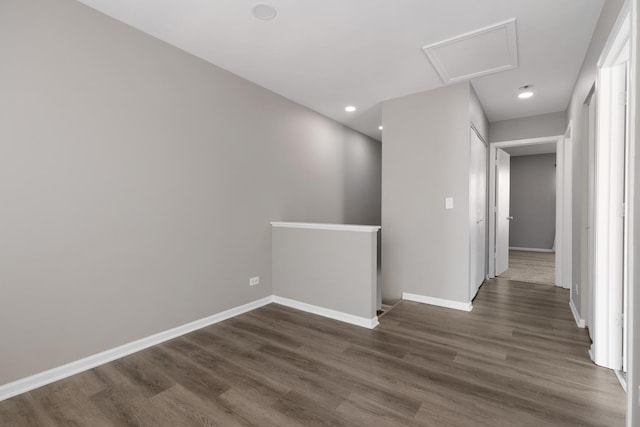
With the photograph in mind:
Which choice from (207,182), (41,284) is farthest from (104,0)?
(41,284)

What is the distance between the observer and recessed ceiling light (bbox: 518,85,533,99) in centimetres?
351

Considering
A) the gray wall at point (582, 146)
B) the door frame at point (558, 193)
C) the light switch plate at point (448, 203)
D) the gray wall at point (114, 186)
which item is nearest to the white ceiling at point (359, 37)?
the gray wall at point (582, 146)

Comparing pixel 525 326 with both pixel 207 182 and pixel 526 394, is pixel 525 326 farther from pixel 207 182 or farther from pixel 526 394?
pixel 207 182

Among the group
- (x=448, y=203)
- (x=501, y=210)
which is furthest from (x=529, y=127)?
(x=448, y=203)

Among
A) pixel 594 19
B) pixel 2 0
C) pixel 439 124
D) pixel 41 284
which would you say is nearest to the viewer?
pixel 2 0

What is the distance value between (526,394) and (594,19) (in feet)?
9.03

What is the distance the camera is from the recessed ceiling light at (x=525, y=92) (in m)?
3.51

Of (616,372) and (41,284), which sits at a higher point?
(41,284)

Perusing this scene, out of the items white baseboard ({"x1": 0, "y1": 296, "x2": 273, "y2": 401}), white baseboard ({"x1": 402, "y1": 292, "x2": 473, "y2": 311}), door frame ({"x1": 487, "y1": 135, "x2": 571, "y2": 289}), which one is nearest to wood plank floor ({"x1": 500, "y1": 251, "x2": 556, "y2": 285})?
door frame ({"x1": 487, "y1": 135, "x2": 571, "y2": 289})

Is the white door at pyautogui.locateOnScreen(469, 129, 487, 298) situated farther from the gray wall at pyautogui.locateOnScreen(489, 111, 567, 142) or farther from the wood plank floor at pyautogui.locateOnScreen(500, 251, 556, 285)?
the wood plank floor at pyautogui.locateOnScreen(500, 251, 556, 285)

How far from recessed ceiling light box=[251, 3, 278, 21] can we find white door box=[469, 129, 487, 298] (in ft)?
8.10

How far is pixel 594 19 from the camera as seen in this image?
7.41 feet

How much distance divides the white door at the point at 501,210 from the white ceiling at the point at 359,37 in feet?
4.88

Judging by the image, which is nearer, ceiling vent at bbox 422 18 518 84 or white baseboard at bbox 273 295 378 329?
ceiling vent at bbox 422 18 518 84
